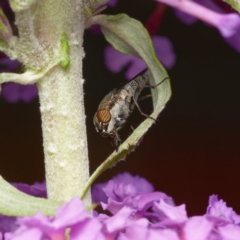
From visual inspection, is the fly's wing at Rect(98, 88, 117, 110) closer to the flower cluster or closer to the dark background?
the flower cluster

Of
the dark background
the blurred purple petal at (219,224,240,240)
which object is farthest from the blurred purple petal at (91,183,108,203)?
the dark background

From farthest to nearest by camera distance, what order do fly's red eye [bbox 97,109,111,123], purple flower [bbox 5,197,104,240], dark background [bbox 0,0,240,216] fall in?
dark background [bbox 0,0,240,216] < fly's red eye [bbox 97,109,111,123] < purple flower [bbox 5,197,104,240]

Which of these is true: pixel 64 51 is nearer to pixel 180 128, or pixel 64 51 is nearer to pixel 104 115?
pixel 104 115

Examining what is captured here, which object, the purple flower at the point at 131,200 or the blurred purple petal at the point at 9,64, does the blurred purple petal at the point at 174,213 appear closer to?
the purple flower at the point at 131,200

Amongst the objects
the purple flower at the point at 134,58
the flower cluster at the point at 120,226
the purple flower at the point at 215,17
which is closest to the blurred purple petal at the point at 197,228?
the flower cluster at the point at 120,226

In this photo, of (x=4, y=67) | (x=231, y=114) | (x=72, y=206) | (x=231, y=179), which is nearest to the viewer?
(x=72, y=206)

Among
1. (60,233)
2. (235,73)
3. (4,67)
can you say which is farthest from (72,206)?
(235,73)

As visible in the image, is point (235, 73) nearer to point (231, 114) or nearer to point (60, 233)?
point (231, 114)
